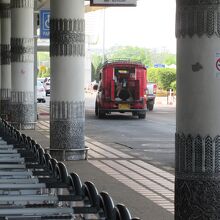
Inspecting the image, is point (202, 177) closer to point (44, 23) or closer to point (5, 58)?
point (44, 23)

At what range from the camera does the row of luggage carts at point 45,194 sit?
5.14 m

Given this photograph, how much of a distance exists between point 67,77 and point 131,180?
3.63 m

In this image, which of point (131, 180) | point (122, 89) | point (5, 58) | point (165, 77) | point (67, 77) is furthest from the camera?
point (165, 77)

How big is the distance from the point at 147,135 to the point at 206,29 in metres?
16.7

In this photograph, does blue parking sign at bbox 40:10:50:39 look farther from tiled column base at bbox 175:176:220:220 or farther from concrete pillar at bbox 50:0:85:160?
tiled column base at bbox 175:176:220:220

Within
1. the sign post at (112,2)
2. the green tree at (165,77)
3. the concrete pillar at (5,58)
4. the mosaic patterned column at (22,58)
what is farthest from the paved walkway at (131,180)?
the green tree at (165,77)

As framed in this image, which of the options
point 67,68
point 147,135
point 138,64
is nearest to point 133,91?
point 138,64

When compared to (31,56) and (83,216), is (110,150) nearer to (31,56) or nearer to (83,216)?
(31,56)

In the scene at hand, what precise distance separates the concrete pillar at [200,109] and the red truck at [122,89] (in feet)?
83.2

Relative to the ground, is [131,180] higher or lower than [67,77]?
lower

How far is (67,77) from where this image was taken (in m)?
14.8

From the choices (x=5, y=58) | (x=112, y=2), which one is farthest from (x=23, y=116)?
(x=112, y=2)

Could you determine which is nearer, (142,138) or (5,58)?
(142,138)

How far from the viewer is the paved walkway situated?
30.9ft
